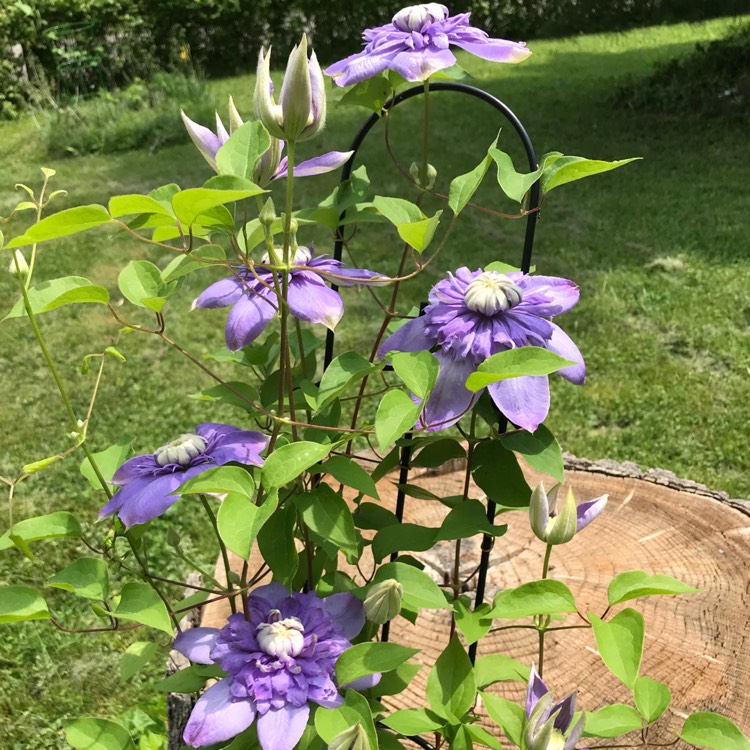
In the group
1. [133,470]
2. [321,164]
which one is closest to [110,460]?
[133,470]

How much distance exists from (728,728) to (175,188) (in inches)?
29.7

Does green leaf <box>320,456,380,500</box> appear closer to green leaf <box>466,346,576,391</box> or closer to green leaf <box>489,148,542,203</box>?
green leaf <box>466,346,576,391</box>

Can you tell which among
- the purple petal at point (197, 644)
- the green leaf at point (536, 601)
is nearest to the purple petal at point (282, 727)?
the purple petal at point (197, 644)

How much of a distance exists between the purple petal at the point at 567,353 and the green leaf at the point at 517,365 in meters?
0.13

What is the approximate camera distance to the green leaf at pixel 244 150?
69cm

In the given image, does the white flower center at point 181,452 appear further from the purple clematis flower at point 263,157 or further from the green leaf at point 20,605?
the purple clematis flower at point 263,157

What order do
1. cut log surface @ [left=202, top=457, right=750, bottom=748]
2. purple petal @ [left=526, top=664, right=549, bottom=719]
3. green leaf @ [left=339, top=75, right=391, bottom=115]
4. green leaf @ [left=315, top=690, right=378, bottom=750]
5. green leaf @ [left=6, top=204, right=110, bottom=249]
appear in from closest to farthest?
green leaf @ [left=6, top=204, right=110, bottom=249] → green leaf @ [left=315, top=690, right=378, bottom=750] → purple petal @ [left=526, top=664, right=549, bottom=719] → green leaf @ [left=339, top=75, right=391, bottom=115] → cut log surface @ [left=202, top=457, right=750, bottom=748]

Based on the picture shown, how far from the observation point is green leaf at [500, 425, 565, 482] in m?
0.76

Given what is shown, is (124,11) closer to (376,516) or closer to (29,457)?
(29,457)

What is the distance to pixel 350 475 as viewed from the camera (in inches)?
30.1

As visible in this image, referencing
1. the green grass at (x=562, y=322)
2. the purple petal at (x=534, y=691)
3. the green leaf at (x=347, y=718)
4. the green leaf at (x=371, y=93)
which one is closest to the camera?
the green leaf at (x=347, y=718)

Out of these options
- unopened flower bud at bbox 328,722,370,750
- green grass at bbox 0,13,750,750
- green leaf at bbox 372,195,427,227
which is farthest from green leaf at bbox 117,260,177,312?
green grass at bbox 0,13,750,750

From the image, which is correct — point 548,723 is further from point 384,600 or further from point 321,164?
point 321,164

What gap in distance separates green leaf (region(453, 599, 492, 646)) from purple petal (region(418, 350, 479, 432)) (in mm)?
211
